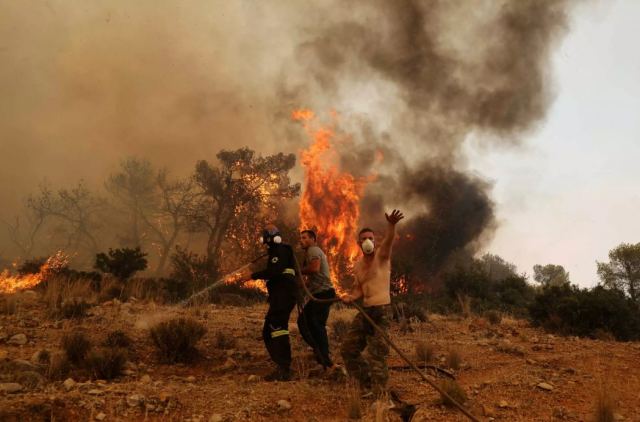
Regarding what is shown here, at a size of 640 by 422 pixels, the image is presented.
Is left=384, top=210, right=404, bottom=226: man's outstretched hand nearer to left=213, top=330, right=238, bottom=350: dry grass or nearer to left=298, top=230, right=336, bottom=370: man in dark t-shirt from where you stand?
left=298, top=230, right=336, bottom=370: man in dark t-shirt

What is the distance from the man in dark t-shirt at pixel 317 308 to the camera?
620 centimetres

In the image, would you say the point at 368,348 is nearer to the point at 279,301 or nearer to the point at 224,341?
the point at 279,301

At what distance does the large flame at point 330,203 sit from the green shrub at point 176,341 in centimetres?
1868

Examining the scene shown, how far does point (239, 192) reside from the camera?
109 feet

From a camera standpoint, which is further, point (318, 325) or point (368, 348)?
point (318, 325)

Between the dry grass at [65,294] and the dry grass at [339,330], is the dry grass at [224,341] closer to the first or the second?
the dry grass at [339,330]

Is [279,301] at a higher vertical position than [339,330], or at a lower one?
higher

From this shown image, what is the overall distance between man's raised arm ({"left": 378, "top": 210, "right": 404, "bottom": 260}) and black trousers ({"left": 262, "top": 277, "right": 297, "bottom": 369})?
160 centimetres

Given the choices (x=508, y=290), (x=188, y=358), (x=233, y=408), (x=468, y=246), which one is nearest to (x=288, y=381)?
(x=233, y=408)

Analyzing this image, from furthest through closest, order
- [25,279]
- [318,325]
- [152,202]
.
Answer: [152,202] → [25,279] → [318,325]

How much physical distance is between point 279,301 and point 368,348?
58.3 inches

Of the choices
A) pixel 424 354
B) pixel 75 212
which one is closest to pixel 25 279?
pixel 424 354

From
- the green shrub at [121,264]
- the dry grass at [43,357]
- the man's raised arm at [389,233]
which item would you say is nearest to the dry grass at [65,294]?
the green shrub at [121,264]

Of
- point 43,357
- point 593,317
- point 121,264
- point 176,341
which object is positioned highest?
point 121,264
